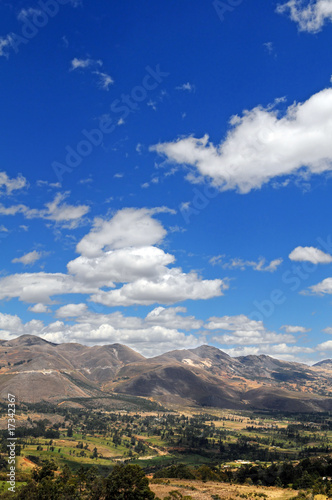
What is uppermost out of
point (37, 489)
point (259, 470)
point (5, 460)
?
point (37, 489)

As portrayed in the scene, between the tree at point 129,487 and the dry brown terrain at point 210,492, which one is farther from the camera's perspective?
the dry brown terrain at point 210,492

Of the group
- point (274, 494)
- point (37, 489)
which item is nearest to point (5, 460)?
point (37, 489)

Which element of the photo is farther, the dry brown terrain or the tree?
the dry brown terrain

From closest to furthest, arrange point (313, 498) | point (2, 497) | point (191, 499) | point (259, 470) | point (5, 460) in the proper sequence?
point (313, 498) → point (191, 499) → point (2, 497) → point (259, 470) → point (5, 460)

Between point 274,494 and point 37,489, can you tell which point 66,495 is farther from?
point 274,494

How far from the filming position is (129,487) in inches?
3041

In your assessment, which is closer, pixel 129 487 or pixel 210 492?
pixel 129 487

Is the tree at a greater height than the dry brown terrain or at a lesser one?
greater

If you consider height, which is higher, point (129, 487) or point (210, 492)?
point (129, 487)

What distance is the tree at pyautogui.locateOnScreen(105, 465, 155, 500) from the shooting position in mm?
76062

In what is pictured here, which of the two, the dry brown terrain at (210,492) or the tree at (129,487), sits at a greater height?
the tree at (129,487)

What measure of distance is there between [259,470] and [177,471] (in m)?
35.6

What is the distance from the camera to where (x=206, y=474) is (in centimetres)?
13250

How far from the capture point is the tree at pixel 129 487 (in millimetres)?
76062
